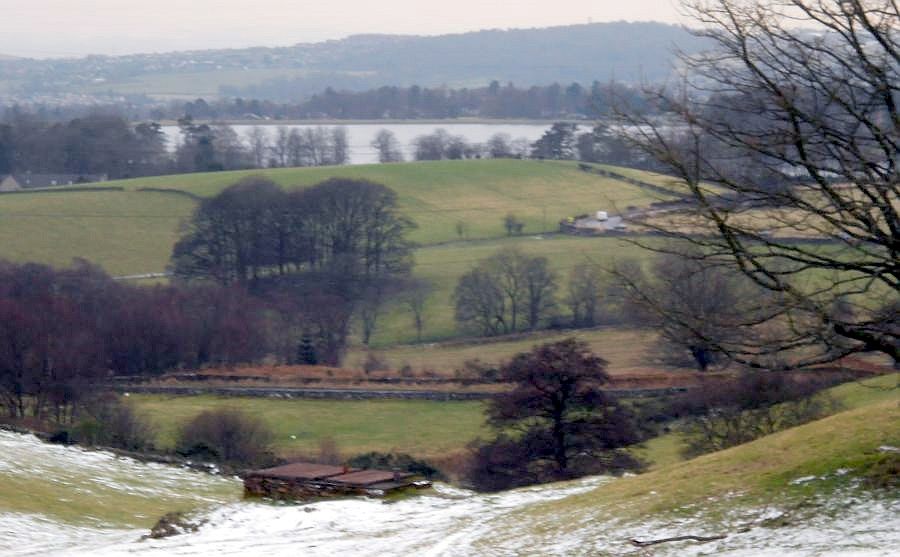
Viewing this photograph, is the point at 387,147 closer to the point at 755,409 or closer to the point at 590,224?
the point at 590,224

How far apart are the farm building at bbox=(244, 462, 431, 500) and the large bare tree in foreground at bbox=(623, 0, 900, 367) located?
7.15 m

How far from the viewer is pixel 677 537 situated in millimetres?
13703

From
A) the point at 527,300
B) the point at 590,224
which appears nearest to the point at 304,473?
the point at 527,300

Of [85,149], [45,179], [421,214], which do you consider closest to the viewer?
[421,214]

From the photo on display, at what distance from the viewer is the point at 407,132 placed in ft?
513

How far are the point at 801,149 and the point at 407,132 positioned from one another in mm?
143427

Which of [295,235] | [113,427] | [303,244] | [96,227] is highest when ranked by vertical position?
[96,227]

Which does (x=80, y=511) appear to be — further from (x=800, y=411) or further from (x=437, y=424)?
(x=437, y=424)

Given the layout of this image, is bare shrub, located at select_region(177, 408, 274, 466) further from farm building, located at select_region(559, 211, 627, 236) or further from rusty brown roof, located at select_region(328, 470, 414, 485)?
farm building, located at select_region(559, 211, 627, 236)

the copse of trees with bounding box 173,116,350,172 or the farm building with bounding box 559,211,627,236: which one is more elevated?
the copse of trees with bounding box 173,116,350,172

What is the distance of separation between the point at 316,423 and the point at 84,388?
316 inches

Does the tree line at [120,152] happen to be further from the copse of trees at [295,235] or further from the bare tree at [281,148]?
the copse of trees at [295,235]

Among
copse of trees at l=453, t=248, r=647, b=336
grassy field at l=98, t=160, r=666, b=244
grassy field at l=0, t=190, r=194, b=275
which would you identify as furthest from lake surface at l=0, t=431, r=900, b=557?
grassy field at l=98, t=160, r=666, b=244

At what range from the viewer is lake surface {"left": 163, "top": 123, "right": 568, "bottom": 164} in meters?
133
